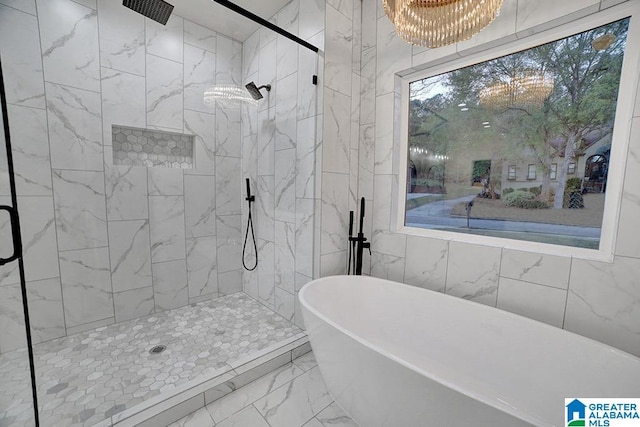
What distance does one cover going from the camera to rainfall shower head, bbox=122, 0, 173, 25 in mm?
1567

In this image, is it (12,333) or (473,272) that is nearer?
(12,333)

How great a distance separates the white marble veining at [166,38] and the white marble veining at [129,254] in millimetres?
1536

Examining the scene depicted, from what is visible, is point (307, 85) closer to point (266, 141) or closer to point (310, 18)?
point (310, 18)

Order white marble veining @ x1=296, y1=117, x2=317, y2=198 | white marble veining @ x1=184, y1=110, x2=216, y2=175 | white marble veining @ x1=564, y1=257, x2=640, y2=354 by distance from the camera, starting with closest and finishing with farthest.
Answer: white marble veining @ x1=564, y1=257, x2=640, y2=354
white marble veining @ x1=296, y1=117, x2=317, y2=198
white marble veining @ x1=184, y1=110, x2=216, y2=175

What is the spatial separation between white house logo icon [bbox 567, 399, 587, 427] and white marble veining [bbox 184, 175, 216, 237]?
2839mm

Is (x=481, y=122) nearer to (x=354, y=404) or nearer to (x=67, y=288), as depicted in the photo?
(x=354, y=404)

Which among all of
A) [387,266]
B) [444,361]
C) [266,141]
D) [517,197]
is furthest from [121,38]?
→ [444,361]

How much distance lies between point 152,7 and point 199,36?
0.99 meters

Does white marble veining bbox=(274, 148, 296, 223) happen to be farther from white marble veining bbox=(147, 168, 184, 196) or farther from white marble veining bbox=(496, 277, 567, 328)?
white marble veining bbox=(496, 277, 567, 328)

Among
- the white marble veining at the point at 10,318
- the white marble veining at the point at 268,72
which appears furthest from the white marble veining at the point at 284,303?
the white marble veining at the point at 268,72

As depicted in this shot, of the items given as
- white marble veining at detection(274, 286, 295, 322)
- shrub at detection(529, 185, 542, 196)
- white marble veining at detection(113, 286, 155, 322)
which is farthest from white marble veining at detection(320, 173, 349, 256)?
white marble veining at detection(113, 286, 155, 322)

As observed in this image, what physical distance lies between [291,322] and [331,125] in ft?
5.72

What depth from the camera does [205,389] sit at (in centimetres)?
152

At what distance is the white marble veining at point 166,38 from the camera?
2.28m
